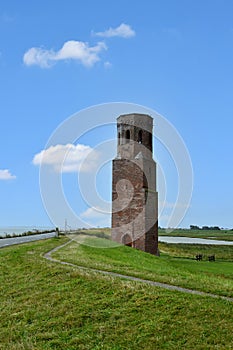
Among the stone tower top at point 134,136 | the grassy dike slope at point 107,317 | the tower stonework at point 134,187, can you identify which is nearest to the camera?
the grassy dike slope at point 107,317

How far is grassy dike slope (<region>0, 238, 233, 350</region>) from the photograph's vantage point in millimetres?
10742

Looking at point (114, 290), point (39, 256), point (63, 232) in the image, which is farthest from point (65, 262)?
point (63, 232)

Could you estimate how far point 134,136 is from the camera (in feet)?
135

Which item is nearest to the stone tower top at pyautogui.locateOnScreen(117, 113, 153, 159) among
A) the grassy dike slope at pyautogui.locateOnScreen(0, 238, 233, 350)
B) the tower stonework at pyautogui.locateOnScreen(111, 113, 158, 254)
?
the tower stonework at pyautogui.locateOnScreen(111, 113, 158, 254)

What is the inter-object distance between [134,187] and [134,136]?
4.60m

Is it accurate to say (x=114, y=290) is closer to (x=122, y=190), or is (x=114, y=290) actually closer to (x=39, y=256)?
(x=39, y=256)

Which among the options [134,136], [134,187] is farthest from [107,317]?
[134,136]

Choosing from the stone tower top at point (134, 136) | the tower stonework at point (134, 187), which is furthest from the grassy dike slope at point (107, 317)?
the stone tower top at point (134, 136)

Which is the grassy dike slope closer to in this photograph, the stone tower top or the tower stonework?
the tower stonework

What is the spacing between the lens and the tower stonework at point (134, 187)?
39594 millimetres

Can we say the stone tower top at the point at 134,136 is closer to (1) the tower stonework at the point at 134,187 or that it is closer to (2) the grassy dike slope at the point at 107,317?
(1) the tower stonework at the point at 134,187

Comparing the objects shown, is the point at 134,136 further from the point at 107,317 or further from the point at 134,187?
the point at 107,317

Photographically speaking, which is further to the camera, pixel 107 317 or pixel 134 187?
pixel 134 187

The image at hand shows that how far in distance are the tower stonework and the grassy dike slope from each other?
23.1 m
